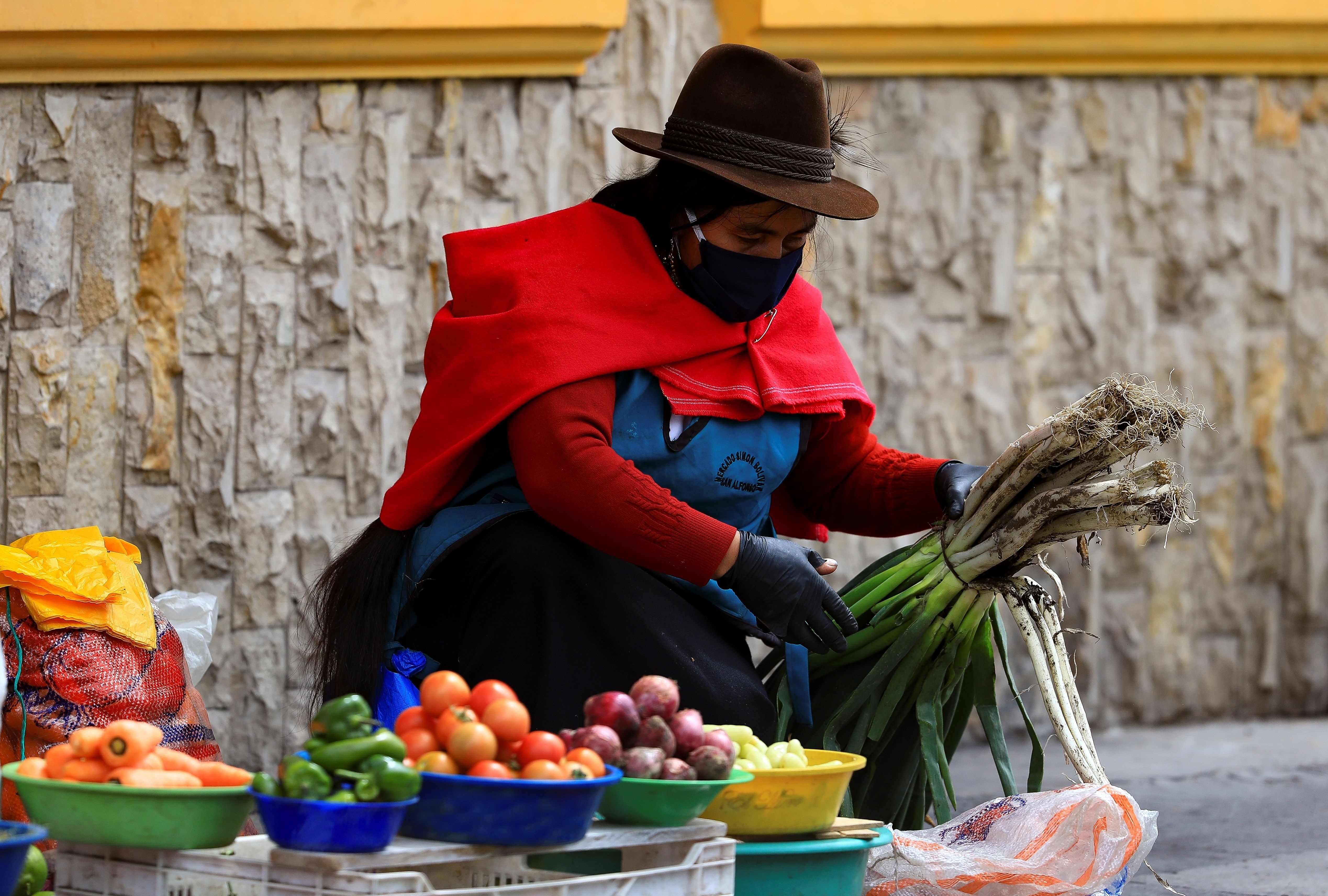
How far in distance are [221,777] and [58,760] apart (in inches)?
7.8

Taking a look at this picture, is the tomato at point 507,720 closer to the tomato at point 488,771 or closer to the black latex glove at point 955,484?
the tomato at point 488,771

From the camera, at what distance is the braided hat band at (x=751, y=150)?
2.30 metres

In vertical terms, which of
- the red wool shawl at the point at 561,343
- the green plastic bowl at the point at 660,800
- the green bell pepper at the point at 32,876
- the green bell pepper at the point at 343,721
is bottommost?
the green bell pepper at the point at 32,876

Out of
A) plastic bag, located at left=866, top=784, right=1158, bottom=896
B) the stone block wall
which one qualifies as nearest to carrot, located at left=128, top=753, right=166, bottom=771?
plastic bag, located at left=866, top=784, right=1158, bottom=896

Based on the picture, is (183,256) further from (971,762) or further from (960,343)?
(971,762)

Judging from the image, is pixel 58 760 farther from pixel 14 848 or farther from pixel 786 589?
pixel 786 589

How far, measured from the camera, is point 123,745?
4.97 feet

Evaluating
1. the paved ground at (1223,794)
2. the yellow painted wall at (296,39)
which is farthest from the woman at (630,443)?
the yellow painted wall at (296,39)

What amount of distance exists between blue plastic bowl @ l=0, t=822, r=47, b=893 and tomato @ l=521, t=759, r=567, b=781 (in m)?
0.52

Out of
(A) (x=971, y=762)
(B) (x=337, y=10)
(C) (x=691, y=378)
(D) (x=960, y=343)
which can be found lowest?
(A) (x=971, y=762)

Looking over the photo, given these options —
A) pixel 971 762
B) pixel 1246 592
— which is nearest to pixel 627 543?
pixel 971 762

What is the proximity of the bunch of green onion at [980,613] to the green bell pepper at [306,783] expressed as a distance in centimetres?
122

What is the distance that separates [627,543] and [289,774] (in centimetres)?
78

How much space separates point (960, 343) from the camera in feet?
13.5
